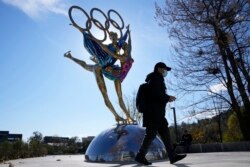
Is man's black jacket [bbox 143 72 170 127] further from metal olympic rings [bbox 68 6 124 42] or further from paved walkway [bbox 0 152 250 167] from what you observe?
metal olympic rings [bbox 68 6 124 42]

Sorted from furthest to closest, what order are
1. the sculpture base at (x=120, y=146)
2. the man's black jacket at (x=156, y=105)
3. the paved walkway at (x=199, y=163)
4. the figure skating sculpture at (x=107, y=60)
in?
the figure skating sculpture at (x=107, y=60) < the sculpture base at (x=120, y=146) < the man's black jacket at (x=156, y=105) < the paved walkway at (x=199, y=163)

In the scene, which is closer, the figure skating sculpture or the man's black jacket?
the man's black jacket

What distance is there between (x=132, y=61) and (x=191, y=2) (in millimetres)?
7104

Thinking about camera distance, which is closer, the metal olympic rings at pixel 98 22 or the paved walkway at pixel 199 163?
the paved walkway at pixel 199 163

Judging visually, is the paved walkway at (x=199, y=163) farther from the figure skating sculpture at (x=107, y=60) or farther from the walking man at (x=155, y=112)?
the figure skating sculpture at (x=107, y=60)

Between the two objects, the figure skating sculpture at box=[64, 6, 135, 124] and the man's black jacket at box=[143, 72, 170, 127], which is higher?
the figure skating sculpture at box=[64, 6, 135, 124]

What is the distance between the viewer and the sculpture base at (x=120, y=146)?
8.95 m

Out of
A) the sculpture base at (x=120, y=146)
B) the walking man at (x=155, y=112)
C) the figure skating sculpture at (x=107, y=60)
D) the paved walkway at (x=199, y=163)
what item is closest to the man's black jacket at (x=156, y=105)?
the walking man at (x=155, y=112)

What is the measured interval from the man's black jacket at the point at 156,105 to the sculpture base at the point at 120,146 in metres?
3.48

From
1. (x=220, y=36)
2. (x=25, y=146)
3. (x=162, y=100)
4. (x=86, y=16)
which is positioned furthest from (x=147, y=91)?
Answer: (x=25, y=146)

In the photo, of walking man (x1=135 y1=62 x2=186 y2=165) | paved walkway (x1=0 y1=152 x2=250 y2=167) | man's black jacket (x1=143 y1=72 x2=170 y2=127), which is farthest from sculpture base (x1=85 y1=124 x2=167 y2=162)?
man's black jacket (x1=143 y1=72 x2=170 y2=127)

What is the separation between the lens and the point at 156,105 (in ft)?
18.3

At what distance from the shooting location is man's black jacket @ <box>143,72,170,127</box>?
554 centimetres

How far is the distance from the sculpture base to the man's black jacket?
3484mm
